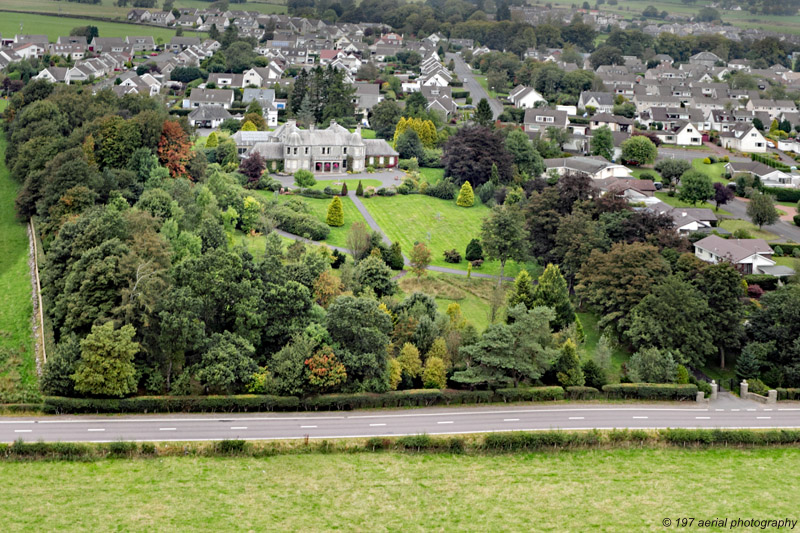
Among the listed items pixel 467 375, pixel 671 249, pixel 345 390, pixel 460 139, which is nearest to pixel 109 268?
pixel 345 390

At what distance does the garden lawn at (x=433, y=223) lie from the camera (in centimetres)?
7406

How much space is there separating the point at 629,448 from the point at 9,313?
1544 inches

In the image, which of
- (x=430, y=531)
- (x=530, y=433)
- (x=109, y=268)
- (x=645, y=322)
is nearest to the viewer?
(x=430, y=531)

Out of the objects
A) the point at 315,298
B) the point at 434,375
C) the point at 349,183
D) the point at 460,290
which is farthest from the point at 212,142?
the point at 434,375

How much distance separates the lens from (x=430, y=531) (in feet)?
121

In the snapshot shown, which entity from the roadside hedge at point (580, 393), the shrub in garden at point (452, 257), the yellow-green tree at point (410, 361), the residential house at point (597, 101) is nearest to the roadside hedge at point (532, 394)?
the roadside hedge at point (580, 393)

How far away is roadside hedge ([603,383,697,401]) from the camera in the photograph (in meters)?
50.8

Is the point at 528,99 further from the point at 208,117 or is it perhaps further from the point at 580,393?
the point at 580,393

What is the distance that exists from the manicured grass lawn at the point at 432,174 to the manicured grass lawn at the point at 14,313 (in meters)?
41.9

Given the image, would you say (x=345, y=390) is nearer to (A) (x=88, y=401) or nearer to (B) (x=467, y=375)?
(B) (x=467, y=375)

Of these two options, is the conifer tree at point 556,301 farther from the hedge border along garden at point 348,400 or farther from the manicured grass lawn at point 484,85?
the manicured grass lawn at point 484,85

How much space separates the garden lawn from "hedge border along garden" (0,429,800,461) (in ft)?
89.8

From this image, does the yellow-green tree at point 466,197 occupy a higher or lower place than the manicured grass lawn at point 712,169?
lower

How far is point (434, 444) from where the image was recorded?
43.6 meters
